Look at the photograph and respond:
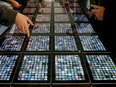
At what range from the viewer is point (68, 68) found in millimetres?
1070

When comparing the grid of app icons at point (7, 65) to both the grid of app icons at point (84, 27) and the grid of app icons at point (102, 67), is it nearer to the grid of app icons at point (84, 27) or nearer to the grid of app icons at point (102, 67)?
the grid of app icons at point (102, 67)

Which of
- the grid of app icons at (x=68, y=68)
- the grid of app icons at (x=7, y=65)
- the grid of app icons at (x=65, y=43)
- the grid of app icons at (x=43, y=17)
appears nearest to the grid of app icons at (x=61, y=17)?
the grid of app icons at (x=43, y=17)

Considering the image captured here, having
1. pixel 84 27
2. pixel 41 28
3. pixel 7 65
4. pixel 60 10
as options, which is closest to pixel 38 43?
pixel 41 28

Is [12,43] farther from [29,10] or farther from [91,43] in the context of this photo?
[91,43]

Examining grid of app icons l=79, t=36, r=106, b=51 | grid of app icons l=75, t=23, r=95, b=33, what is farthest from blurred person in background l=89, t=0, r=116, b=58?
grid of app icons l=75, t=23, r=95, b=33

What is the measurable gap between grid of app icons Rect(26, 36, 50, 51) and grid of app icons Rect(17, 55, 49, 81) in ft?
0.49

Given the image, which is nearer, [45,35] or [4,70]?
[4,70]

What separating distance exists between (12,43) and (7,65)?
1.32 ft

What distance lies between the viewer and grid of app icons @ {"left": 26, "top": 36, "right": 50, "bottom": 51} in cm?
128

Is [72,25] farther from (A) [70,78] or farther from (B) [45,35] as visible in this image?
(A) [70,78]

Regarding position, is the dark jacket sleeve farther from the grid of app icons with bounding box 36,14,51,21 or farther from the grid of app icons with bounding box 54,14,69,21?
the grid of app icons with bounding box 54,14,69,21

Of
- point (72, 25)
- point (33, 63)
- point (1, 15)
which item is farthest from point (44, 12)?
point (33, 63)

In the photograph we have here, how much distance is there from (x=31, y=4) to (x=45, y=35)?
1534mm

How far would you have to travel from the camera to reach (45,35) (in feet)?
4.92
